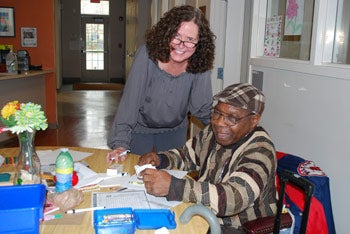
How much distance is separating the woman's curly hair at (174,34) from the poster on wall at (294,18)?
→ 891mm

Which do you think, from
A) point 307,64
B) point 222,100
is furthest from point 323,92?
point 222,100

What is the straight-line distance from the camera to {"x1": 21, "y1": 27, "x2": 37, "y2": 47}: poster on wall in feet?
19.6

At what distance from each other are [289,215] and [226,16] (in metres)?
2.45

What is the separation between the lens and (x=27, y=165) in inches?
54.2

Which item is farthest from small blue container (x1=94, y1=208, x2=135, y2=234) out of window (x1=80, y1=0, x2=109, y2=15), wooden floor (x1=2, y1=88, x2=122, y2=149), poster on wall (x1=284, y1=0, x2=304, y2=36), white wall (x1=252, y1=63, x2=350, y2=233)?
window (x1=80, y1=0, x2=109, y2=15)

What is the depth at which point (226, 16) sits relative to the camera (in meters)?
3.54

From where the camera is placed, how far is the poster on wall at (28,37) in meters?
5.97

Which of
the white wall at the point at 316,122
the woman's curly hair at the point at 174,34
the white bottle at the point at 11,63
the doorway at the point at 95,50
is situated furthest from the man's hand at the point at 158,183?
the doorway at the point at 95,50

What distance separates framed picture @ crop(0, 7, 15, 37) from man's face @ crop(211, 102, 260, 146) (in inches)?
209

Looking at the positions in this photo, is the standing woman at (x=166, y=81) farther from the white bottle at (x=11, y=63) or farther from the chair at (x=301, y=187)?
the white bottle at (x=11, y=63)

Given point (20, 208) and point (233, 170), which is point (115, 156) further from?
point (20, 208)

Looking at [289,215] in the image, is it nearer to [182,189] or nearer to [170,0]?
[182,189]

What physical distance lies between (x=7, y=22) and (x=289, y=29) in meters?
4.76

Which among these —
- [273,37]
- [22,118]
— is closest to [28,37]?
[273,37]
